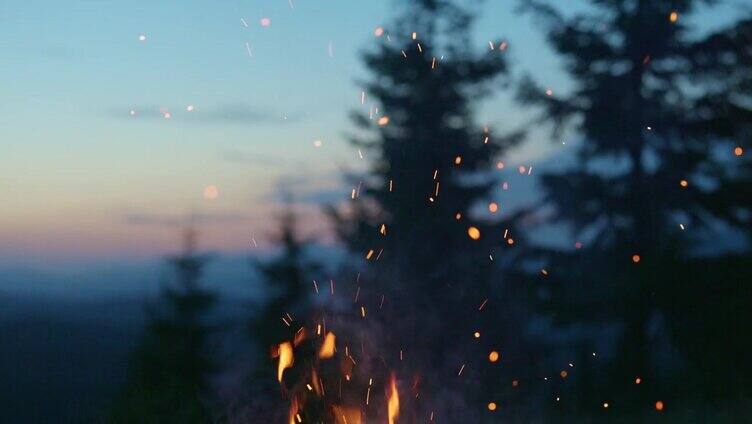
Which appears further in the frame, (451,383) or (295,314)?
(295,314)

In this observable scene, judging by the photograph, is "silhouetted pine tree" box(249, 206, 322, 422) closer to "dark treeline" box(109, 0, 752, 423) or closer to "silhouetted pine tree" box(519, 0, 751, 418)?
"dark treeline" box(109, 0, 752, 423)

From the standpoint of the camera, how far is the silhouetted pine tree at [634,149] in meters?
12.7

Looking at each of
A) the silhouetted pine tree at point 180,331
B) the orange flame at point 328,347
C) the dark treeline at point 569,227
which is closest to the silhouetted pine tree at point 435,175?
the dark treeline at point 569,227

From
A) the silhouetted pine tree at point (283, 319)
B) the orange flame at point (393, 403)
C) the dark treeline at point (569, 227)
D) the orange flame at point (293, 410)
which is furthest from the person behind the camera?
the dark treeline at point (569, 227)

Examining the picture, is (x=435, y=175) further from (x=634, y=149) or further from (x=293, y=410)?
(x=293, y=410)

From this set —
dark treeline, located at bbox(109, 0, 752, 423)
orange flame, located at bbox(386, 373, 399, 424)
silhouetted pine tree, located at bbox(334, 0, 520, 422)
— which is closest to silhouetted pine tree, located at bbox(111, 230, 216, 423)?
dark treeline, located at bbox(109, 0, 752, 423)

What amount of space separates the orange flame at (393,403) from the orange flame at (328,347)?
441mm

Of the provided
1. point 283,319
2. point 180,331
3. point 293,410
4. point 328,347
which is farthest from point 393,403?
point 180,331

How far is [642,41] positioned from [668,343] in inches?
153

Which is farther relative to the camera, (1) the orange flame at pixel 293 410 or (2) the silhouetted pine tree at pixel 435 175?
(2) the silhouetted pine tree at pixel 435 175

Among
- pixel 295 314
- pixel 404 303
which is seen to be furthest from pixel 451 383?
pixel 295 314

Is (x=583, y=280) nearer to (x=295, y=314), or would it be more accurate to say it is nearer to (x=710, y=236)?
(x=710, y=236)

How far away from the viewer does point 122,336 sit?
12.3 m

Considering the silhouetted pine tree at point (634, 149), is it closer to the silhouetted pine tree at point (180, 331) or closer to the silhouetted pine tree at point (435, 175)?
the silhouetted pine tree at point (435, 175)
